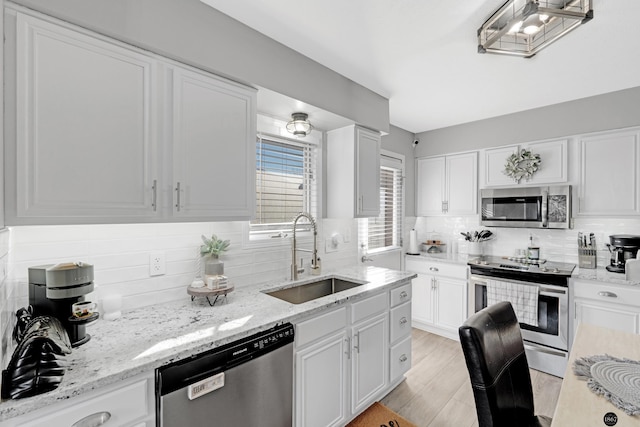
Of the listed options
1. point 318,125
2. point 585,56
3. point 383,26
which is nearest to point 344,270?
point 318,125

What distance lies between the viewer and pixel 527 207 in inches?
127

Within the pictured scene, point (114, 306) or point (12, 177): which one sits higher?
point (12, 177)

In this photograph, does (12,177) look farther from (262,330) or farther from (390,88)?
(390,88)

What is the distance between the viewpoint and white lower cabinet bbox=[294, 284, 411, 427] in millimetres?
1702

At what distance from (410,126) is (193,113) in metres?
2.99

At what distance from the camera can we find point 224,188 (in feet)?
5.58

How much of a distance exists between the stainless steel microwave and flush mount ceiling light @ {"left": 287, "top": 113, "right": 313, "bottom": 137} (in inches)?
94.7

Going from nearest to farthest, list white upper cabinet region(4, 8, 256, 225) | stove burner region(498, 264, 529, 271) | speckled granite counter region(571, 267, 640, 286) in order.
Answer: white upper cabinet region(4, 8, 256, 225), speckled granite counter region(571, 267, 640, 286), stove burner region(498, 264, 529, 271)

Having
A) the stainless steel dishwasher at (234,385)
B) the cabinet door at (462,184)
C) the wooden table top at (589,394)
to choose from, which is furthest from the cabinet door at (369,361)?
the cabinet door at (462,184)

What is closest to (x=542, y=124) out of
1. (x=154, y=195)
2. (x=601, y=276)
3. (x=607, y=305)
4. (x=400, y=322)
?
(x=601, y=276)

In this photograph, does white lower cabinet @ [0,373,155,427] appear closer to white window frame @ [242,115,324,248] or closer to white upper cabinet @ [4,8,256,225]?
white upper cabinet @ [4,8,256,225]

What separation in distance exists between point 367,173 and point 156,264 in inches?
70.6

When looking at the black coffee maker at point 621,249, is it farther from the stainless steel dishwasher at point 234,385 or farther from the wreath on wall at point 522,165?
the stainless steel dishwasher at point 234,385

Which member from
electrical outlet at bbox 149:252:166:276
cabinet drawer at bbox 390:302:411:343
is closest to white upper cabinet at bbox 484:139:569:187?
cabinet drawer at bbox 390:302:411:343
